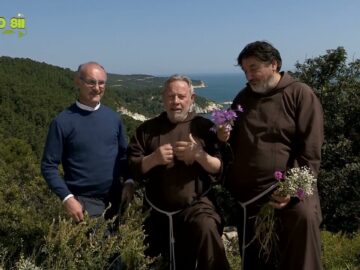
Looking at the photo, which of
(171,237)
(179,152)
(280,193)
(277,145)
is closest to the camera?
(280,193)

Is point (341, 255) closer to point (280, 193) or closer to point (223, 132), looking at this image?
point (280, 193)

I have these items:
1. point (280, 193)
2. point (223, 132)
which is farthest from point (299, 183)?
point (223, 132)

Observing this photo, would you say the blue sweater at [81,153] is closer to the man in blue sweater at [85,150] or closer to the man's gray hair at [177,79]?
the man in blue sweater at [85,150]

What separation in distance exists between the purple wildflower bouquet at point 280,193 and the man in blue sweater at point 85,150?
52.2 inches

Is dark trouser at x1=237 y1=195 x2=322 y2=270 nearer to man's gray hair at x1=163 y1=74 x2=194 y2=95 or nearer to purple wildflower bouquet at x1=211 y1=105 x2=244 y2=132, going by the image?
purple wildflower bouquet at x1=211 y1=105 x2=244 y2=132

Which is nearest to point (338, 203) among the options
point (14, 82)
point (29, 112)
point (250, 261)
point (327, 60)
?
point (327, 60)

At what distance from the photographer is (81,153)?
3.52 m

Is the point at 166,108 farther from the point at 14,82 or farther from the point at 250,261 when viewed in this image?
the point at 14,82

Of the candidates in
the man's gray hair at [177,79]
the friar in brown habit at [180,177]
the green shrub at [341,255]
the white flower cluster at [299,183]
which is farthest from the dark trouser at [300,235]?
the green shrub at [341,255]

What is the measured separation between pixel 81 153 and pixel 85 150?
4 centimetres

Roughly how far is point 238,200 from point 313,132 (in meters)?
0.85

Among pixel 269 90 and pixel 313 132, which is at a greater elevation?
pixel 269 90

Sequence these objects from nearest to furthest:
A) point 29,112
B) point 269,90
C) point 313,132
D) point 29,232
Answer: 1. point 313,132
2. point 269,90
3. point 29,232
4. point 29,112

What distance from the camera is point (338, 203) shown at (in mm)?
11531
